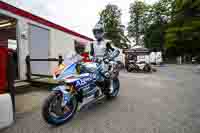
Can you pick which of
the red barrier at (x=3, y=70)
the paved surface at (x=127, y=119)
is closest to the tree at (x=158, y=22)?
the paved surface at (x=127, y=119)

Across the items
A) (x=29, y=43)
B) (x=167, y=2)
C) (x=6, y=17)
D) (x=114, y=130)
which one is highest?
(x=167, y=2)

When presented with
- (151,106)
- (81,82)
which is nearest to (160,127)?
(151,106)

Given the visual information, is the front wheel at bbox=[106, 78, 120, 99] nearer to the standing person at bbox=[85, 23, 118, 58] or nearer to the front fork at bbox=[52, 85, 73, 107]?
the standing person at bbox=[85, 23, 118, 58]

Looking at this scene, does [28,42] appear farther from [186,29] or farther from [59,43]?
[186,29]

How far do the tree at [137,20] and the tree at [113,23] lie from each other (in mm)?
3387

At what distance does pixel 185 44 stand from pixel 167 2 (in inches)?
401

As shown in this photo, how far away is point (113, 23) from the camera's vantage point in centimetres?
3111

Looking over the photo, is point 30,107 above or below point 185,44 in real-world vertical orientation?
below

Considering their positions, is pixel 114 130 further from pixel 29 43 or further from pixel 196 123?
pixel 29 43

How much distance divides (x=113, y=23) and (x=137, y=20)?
651cm

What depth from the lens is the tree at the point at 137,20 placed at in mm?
33281

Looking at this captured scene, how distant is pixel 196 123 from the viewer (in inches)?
95.3

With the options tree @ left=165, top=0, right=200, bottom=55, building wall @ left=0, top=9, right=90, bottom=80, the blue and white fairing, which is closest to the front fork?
the blue and white fairing

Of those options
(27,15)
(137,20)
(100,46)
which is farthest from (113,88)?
(137,20)
